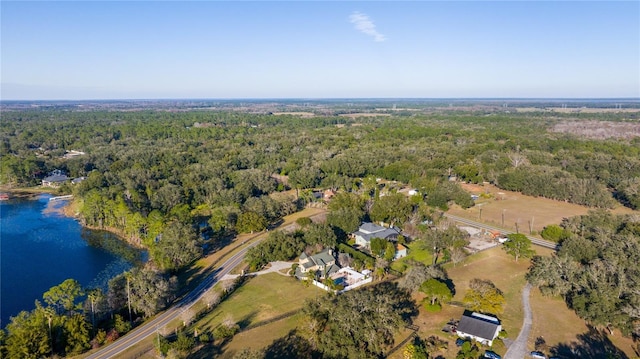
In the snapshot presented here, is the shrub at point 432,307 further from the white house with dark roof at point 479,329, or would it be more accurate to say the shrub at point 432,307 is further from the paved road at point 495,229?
the paved road at point 495,229

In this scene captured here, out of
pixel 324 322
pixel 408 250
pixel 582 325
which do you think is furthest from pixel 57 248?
pixel 582 325

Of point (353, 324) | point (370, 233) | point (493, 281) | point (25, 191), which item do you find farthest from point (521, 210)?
point (25, 191)

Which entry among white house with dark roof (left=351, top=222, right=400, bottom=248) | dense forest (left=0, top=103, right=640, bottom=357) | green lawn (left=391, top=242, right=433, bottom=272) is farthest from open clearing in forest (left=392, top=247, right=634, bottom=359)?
white house with dark roof (left=351, top=222, right=400, bottom=248)

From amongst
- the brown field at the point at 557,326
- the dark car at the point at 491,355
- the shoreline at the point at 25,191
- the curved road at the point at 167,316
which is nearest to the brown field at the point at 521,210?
the brown field at the point at 557,326

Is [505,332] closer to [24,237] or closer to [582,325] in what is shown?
[582,325]

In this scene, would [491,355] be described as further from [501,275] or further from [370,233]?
[370,233]
